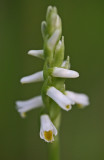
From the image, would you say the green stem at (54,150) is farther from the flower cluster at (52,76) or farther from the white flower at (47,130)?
the white flower at (47,130)

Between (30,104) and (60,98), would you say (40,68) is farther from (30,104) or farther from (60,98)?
(60,98)

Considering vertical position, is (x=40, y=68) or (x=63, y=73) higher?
(x=40, y=68)

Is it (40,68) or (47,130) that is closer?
(47,130)

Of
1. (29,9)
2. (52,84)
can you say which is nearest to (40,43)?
(29,9)

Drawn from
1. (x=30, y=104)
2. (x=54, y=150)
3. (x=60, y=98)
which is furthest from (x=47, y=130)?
(x=30, y=104)

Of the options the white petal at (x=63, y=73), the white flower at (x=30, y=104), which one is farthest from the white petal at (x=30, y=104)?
the white petal at (x=63, y=73)

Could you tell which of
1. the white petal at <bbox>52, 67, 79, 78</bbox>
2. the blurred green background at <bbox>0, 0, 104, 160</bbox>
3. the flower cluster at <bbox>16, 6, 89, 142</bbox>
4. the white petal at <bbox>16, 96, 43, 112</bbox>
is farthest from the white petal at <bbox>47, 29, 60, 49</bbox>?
the blurred green background at <bbox>0, 0, 104, 160</bbox>
